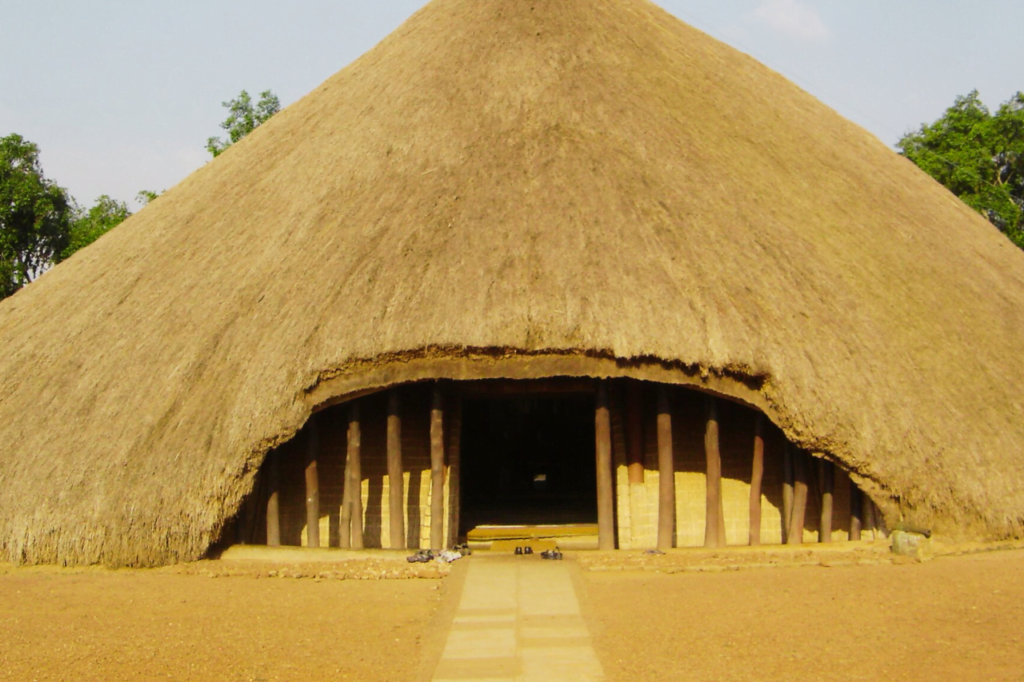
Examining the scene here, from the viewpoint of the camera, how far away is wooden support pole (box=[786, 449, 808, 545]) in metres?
10.4

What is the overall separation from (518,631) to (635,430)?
4.10m

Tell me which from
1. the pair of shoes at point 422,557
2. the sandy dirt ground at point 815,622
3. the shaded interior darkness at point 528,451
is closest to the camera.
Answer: the sandy dirt ground at point 815,622

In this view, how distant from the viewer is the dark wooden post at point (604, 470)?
1034 centimetres

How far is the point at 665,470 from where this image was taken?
10281mm

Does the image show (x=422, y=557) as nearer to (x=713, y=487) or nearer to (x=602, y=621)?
(x=602, y=621)

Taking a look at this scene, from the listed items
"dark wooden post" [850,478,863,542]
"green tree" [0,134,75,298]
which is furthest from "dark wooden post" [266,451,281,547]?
"green tree" [0,134,75,298]

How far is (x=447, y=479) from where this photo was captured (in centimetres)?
1096

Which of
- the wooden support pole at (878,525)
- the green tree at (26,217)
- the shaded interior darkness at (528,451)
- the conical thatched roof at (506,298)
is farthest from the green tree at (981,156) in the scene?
the green tree at (26,217)

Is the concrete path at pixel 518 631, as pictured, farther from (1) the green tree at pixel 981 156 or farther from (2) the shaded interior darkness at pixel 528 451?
(1) the green tree at pixel 981 156

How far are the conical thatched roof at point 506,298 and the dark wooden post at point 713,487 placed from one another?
1.97 ft

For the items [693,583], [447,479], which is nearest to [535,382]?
[447,479]

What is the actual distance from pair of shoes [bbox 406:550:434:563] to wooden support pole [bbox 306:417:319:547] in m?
1.43

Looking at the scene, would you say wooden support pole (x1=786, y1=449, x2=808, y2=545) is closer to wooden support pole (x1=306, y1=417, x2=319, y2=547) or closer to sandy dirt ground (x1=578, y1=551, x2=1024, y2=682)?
sandy dirt ground (x1=578, y1=551, x2=1024, y2=682)

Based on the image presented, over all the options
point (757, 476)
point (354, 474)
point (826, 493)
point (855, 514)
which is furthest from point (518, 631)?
point (855, 514)
